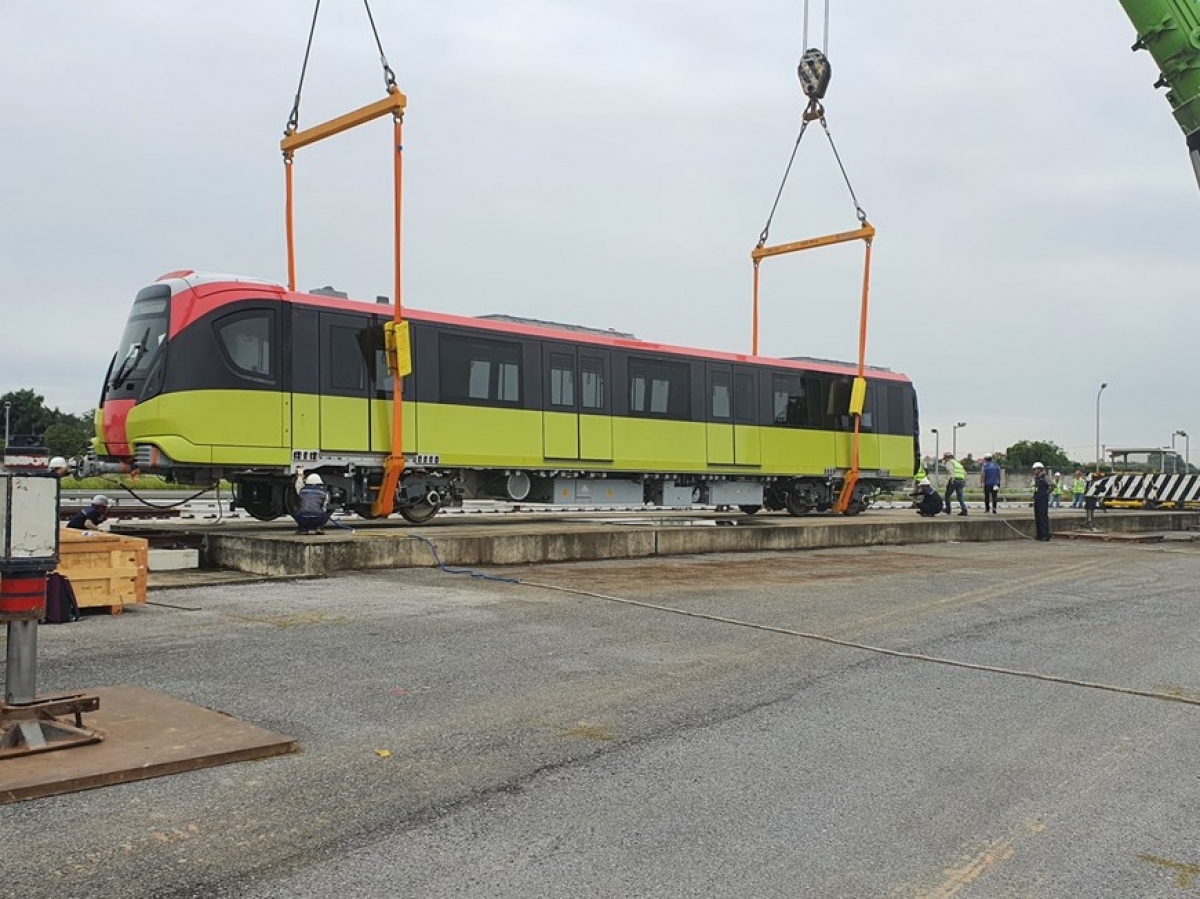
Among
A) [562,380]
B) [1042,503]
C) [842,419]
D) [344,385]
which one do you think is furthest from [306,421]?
[1042,503]

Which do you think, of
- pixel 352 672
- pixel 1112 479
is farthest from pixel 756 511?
pixel 352 672

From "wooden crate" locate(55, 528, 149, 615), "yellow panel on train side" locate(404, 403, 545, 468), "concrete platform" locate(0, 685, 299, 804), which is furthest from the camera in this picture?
"yellow panel on train side" locate(404, 403, 545, 468)

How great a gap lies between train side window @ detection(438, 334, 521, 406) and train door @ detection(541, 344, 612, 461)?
0.65m

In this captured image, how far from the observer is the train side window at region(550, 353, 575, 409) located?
17.2 meters

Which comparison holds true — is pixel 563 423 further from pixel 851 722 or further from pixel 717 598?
pixel 851 722

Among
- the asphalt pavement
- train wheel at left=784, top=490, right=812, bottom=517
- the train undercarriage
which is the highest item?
the train undercarriage

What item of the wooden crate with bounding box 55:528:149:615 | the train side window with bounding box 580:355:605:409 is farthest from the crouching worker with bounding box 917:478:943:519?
the wooden crate with bounding box 55:528:149:615

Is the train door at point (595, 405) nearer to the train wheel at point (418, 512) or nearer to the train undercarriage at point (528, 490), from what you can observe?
the train undercarriage at point (528, 490)

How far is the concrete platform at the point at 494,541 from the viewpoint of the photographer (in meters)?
11.7

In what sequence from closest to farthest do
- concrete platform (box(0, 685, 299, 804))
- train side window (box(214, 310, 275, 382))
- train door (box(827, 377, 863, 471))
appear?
concrete platform (box(0, 685, 299, 804)) < train side window (box(214, 310, 275, 382)) < train door (box(827, 377, 863, 471))

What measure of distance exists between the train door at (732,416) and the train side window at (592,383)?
2708 millimetres

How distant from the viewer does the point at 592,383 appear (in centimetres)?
1778

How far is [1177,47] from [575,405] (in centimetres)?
1103

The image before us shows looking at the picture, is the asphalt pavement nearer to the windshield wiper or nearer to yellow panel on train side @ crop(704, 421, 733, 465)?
the windshield wiper
